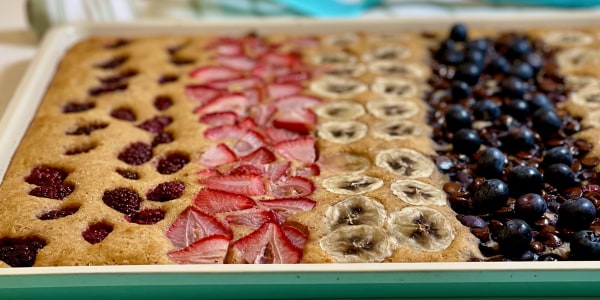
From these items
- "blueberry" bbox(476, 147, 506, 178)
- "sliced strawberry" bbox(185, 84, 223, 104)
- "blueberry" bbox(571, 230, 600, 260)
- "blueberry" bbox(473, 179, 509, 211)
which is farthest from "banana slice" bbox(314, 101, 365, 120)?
"blueberry" bbox(571, 230, 600, 260)

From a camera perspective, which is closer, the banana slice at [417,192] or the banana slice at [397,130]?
the banana slice at [417,192]

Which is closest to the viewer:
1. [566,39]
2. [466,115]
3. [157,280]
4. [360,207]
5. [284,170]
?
[157,280]

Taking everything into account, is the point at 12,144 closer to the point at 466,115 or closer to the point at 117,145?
the point at 117,145

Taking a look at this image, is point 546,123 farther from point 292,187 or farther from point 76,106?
point 76,106

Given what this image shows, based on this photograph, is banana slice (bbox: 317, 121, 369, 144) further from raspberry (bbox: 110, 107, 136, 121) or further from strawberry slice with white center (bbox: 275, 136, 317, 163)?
raspberry (bbox: 110, 107, 136, 121)

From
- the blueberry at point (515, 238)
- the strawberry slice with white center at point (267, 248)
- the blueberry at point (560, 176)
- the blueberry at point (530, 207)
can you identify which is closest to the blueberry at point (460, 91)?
the blueberry at point (560, 176)

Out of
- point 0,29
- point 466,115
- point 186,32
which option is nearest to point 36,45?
point 0,29

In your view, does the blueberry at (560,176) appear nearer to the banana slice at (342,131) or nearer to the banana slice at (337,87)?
the banana slice at (342,131)
